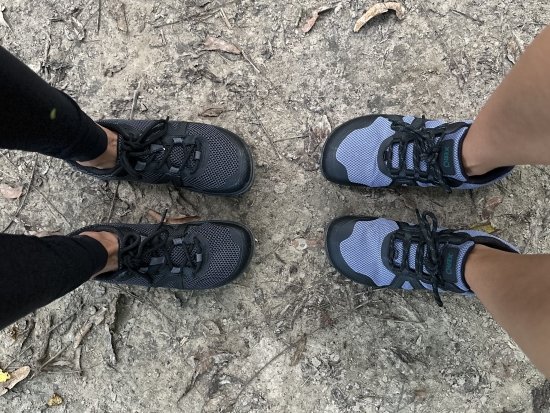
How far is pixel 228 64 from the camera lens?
2107mm

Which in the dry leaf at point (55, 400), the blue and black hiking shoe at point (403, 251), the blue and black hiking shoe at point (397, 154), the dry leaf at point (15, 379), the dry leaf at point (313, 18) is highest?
the dry leaf at point (313, 18)

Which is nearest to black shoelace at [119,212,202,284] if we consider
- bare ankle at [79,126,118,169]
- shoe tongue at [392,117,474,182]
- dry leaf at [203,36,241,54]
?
bare ankle at [79,126,118,169]

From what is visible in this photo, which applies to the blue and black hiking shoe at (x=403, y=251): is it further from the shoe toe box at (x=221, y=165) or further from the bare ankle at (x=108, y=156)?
the bare ankle at (x=108, y=156)

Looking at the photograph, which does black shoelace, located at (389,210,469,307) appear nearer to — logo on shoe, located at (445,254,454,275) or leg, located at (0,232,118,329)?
logo on shoe, located at (445,254,454,275)

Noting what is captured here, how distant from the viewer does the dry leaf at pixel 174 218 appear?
82.0 inches

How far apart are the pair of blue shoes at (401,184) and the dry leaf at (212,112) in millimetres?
500

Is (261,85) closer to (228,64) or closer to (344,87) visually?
(228,64)

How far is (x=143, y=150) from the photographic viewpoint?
1.92m

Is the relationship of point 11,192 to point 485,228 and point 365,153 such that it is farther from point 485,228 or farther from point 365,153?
point 485,228

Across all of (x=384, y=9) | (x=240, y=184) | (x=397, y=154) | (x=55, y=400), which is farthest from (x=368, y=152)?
(x=55, y=400)

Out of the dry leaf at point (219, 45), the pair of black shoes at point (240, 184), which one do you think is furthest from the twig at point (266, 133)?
the dry leaf at point (219, 45)

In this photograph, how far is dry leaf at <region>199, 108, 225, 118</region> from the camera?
6.89 ft

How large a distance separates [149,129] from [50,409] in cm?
129

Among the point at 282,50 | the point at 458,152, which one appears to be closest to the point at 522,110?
the point at 458,152
